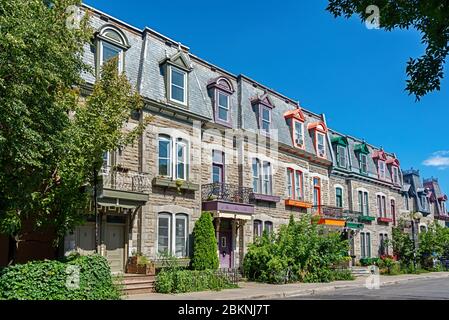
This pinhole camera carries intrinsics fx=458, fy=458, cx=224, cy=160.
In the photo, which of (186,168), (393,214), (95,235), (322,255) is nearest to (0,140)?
(95,235)

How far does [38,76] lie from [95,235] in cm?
742

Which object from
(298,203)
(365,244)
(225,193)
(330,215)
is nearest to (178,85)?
(225,193)

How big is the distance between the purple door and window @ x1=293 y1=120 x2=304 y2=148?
8.46 meters

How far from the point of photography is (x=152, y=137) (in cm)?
1966

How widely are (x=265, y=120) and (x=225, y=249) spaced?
26.2 feet

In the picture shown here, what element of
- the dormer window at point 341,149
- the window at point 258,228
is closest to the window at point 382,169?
the dormer window at point 341,149

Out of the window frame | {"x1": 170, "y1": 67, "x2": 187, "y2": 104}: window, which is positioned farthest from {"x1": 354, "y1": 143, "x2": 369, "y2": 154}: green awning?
{"x1": 170, "y1": 67, "x2": 187, "y2": 104}: window

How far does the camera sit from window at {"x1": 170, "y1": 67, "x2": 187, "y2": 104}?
68.8 feet

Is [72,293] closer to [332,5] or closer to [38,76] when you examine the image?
[38,76]

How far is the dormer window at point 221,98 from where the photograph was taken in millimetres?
23594

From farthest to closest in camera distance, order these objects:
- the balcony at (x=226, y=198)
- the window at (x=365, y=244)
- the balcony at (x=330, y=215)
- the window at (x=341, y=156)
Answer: the window at (x=365, y=244), the window at (x=341, y=156), the balcony at (x=330, y=215), the balcony at (x=226, y=198)

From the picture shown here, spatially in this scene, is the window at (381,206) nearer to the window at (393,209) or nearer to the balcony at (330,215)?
the window at (393,209)

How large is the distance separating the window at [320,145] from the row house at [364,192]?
1.55 metres

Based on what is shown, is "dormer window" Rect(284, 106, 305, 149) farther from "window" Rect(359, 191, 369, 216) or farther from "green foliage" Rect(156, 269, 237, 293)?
"green foliage" Rect(156, 269, 237, 293)
